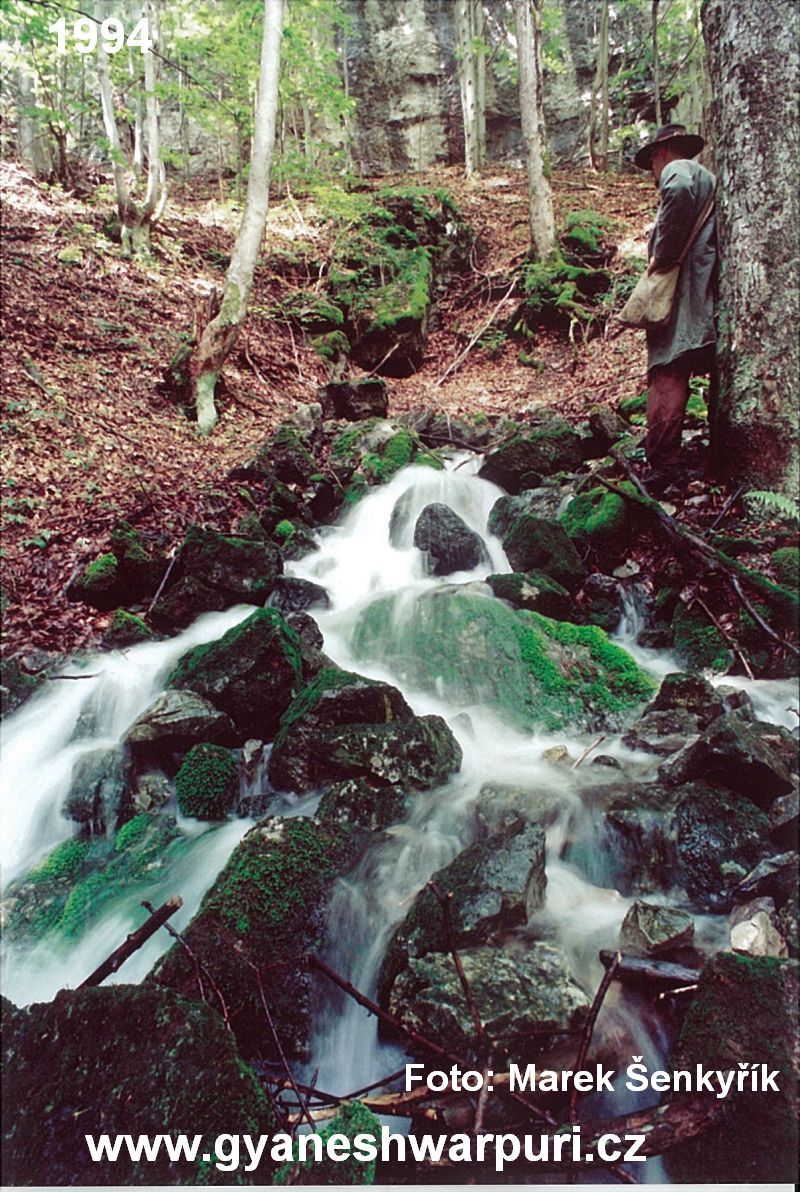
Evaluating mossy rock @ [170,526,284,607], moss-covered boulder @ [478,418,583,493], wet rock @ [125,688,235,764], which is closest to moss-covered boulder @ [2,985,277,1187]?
wet rock @ [125,688,235,764]

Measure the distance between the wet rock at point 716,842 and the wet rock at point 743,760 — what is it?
0.28 feet

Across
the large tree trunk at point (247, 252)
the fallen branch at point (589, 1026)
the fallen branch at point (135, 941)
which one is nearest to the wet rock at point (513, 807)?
the fallen branch at point (589, 1026)

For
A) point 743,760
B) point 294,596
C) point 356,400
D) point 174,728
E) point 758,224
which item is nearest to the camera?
point 743,760

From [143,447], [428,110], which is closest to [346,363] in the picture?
[143,447]

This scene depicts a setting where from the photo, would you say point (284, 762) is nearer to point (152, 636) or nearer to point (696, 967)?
point (152, 636)

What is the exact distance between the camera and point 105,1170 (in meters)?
1.45

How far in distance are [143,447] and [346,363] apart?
5246mm

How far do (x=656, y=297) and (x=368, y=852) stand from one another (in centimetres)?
425

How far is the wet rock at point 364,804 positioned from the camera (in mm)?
3029

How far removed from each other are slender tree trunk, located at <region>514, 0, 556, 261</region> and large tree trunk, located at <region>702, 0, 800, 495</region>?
842 centimetres

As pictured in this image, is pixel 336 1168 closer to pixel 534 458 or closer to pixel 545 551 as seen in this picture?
pixel 545 551

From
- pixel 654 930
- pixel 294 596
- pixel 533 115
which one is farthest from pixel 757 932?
pixel 533 115

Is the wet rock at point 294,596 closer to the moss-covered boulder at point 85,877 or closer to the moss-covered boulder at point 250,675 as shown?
the moss-covered boulder at point 250,675

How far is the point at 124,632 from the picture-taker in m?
4.39
